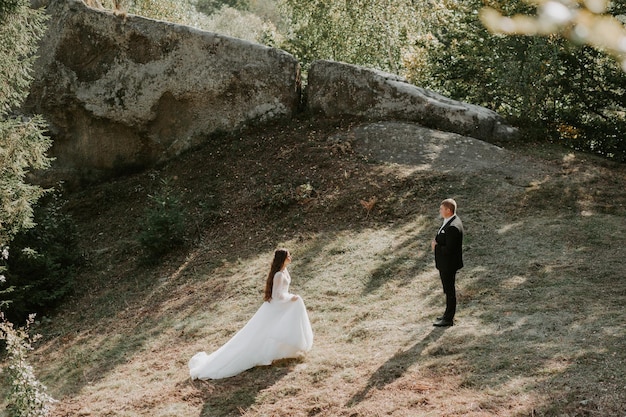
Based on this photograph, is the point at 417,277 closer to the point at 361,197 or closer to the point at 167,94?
the point at 361,197

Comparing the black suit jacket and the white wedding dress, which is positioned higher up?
the black suit jacket

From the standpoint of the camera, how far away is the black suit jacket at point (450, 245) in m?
8.30

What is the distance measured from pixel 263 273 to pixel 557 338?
574 centimetres

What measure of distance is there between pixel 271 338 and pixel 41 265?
6586 mm

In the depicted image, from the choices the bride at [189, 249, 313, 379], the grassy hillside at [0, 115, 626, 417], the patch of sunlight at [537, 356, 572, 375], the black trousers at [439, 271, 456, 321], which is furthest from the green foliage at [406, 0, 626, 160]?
the bride at [189, 249, 313, 379]

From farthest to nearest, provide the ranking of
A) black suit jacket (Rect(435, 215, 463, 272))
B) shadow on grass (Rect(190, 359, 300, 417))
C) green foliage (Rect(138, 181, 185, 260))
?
green foliage (Rect(138, 181, 185, 260)) → black suit jacket (Rect(435, 215, 463, 272)) → shadow on grass (Rect(190, 359, 300, 417))

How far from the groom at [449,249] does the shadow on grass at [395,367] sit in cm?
48

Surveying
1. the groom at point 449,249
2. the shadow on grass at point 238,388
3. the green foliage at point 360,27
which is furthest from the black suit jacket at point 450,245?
the green foliage at point 360,27

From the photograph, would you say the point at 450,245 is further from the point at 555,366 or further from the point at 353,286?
the point at 353,286

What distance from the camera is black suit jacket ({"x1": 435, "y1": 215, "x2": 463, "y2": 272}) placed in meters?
8.30

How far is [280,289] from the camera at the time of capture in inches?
328

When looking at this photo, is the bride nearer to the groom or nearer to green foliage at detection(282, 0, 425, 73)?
the groom

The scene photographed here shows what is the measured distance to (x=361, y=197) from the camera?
13648 mm

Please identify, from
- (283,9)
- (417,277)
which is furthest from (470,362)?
(283,9)
